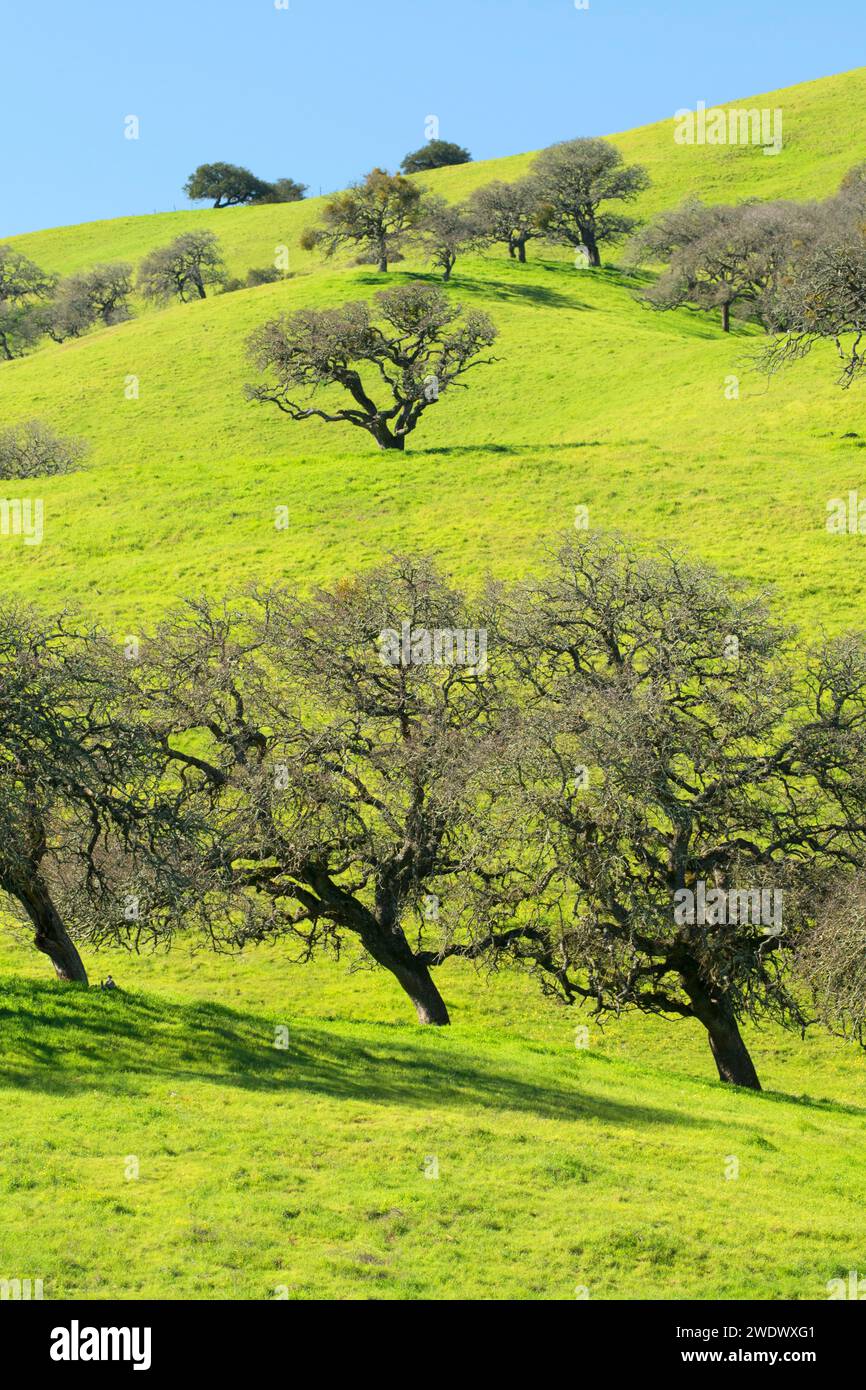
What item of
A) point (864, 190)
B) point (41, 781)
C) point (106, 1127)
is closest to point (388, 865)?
point (41, 781)

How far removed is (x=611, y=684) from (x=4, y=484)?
4973 cm

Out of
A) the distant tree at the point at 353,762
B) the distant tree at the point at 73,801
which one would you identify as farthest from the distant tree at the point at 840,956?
the distant tree at the point at 73,801

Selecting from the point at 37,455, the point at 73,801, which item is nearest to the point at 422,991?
the point at 73,801

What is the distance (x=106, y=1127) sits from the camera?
62.9 ft

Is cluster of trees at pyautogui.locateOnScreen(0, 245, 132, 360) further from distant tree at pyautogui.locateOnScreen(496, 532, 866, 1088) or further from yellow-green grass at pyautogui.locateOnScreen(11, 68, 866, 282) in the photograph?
distant tree at pyautogui.locateOnScreen(496, 532, 866, 1088)

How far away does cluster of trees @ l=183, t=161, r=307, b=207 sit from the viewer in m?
164

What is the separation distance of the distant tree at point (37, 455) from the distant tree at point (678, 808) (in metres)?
50.8

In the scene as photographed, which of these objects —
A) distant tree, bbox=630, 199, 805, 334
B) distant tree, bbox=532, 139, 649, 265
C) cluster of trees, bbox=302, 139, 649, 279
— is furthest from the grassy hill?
distant tree, bbox=532, 139, 649, 265

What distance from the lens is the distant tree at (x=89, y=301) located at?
4651 inches

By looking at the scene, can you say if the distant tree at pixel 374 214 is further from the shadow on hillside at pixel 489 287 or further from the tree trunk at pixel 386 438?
the tree trunk at pixel 386 438

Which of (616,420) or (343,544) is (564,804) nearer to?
(343,544)

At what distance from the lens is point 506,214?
112 m

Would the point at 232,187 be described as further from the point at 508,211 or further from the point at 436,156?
the point at 508,211

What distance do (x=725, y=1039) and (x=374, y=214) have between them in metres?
82.1
